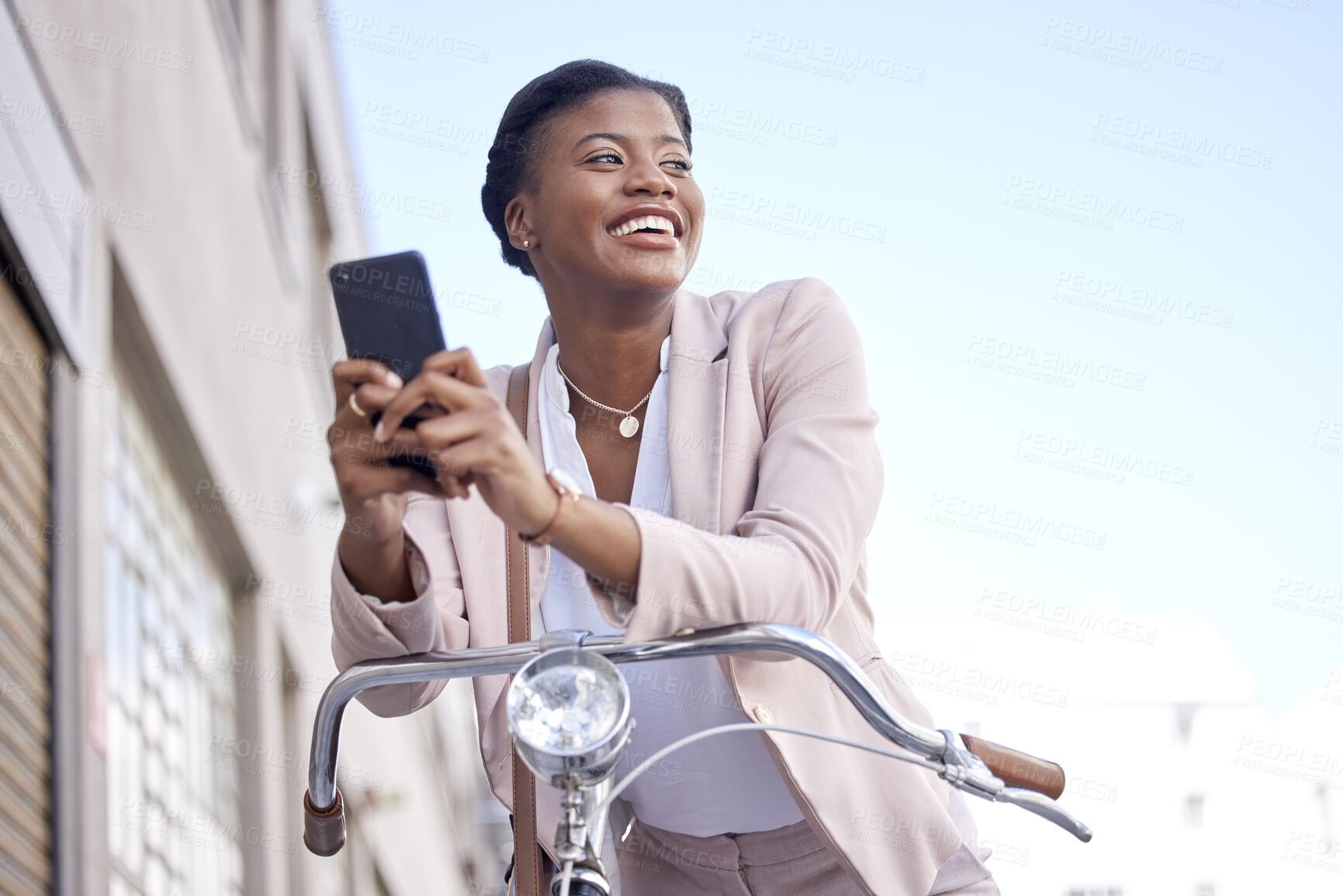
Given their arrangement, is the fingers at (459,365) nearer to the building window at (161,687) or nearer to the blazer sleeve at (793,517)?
the blazer sleeve at (793,517)

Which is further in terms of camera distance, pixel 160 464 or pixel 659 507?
pixel 160 464

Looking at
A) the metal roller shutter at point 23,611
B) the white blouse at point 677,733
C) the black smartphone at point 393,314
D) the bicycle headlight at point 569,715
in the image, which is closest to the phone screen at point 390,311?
the black smartphone at point 393,314

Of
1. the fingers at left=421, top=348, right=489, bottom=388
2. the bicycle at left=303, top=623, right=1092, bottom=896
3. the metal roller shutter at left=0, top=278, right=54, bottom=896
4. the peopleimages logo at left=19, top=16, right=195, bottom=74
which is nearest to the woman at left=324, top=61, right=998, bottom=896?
the fingers at left=421, top=348, right=489, bottom=388

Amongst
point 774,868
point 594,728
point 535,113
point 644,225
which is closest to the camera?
point 594,728

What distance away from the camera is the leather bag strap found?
1.94m

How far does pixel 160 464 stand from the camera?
5.64m

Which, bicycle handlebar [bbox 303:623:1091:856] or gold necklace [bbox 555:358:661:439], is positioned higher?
gold necklace [bbox 555:358:661:439]

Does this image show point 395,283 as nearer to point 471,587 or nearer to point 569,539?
point 569,539

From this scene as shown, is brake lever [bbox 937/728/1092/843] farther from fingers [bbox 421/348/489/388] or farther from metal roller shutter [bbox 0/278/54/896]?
metal roller shutter [bbox 0/278/54/896]

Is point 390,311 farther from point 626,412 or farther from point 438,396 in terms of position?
point 626,412

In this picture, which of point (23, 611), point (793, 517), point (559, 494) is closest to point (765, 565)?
point (793, 517)

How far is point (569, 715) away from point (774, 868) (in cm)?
80

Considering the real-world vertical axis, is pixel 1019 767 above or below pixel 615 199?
below

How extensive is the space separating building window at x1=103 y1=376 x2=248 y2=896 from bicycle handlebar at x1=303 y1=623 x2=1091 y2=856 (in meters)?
2.72
